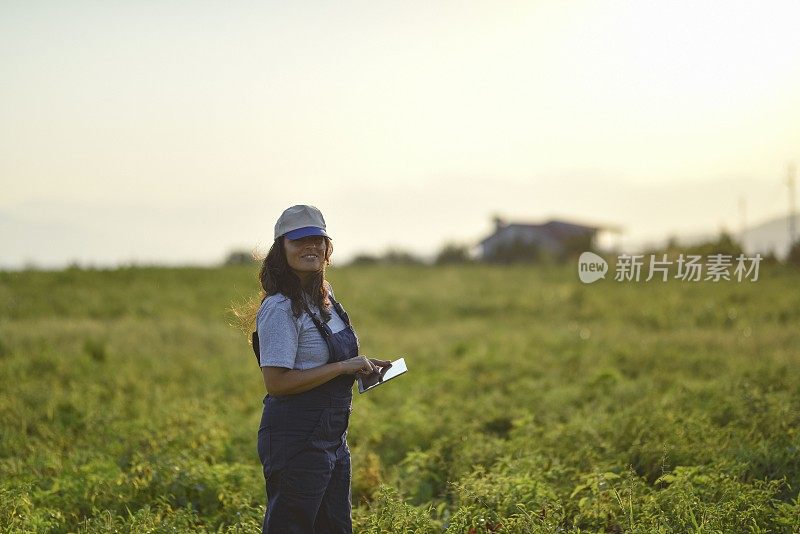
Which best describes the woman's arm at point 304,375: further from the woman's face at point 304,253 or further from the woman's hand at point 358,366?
the woman's face at point 304,253

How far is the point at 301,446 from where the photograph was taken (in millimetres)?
3951

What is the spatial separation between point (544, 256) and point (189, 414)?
2893cm

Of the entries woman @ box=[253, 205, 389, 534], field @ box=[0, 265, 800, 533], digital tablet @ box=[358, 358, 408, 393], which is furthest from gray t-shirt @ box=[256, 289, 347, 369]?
field @ box=[0, 265, 800, 533]

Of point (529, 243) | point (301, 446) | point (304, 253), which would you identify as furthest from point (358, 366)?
point (529, 243)

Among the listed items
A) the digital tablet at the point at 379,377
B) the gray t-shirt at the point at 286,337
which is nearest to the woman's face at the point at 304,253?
the gray t-shirt at the point at 286,337

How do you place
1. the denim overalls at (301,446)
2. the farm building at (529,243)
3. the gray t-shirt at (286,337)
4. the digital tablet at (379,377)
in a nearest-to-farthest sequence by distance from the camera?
the gray t-shirt at (286,337)
the denim overalls at (301,446)
the digital tablet at (379,377)
the farm building at (529,243)

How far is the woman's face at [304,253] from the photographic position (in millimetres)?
4031

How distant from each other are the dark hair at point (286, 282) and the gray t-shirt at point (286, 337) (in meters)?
0.04

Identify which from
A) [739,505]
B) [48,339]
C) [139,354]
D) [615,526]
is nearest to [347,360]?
[615,526]

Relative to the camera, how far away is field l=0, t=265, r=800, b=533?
5.39 metres

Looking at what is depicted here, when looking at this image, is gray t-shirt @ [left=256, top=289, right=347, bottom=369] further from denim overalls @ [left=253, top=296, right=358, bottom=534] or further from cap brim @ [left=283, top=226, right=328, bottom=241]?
cap brim @ [left=283, top=226, right=328, bottom=241]

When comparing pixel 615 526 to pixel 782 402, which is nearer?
pixel 615 526

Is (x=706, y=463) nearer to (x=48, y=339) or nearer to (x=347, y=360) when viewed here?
(x=347, y=360)

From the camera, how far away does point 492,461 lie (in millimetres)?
7062
